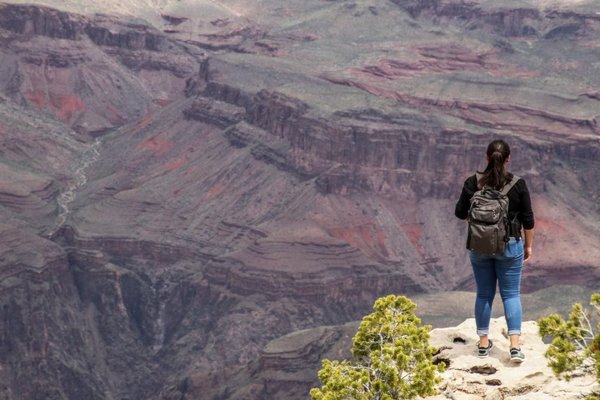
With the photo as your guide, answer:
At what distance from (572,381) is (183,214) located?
126985mm

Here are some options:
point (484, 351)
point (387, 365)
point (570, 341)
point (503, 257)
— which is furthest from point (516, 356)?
point (570, 341)

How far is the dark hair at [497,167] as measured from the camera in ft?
88.0

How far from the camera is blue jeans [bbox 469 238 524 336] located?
89.9ft

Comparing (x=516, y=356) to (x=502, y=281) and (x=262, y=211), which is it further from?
(x=262, y=211)

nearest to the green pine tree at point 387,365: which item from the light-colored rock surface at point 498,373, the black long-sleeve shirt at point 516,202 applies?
the light-colored rock surface at point 498,373

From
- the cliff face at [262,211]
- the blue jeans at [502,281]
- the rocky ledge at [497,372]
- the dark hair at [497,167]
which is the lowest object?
the cliff face at [262,211]

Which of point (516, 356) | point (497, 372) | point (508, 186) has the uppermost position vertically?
point (508, 186)

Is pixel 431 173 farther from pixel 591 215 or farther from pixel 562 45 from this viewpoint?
pixel 562 45

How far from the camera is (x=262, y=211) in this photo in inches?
5802

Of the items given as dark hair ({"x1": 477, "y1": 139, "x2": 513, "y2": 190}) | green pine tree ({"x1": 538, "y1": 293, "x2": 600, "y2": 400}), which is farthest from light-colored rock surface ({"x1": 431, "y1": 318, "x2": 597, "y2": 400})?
dark hair ({"x1": 477, "y1": 139, "x2": 513, "y2": 190})

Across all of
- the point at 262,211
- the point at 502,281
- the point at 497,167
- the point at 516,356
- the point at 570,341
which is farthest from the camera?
the point at 262,211

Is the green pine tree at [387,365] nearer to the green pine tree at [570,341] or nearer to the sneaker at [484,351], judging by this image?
the sneaker at [484,351]

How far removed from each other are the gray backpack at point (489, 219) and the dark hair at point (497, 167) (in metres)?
0.11

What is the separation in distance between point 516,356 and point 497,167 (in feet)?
12.4
